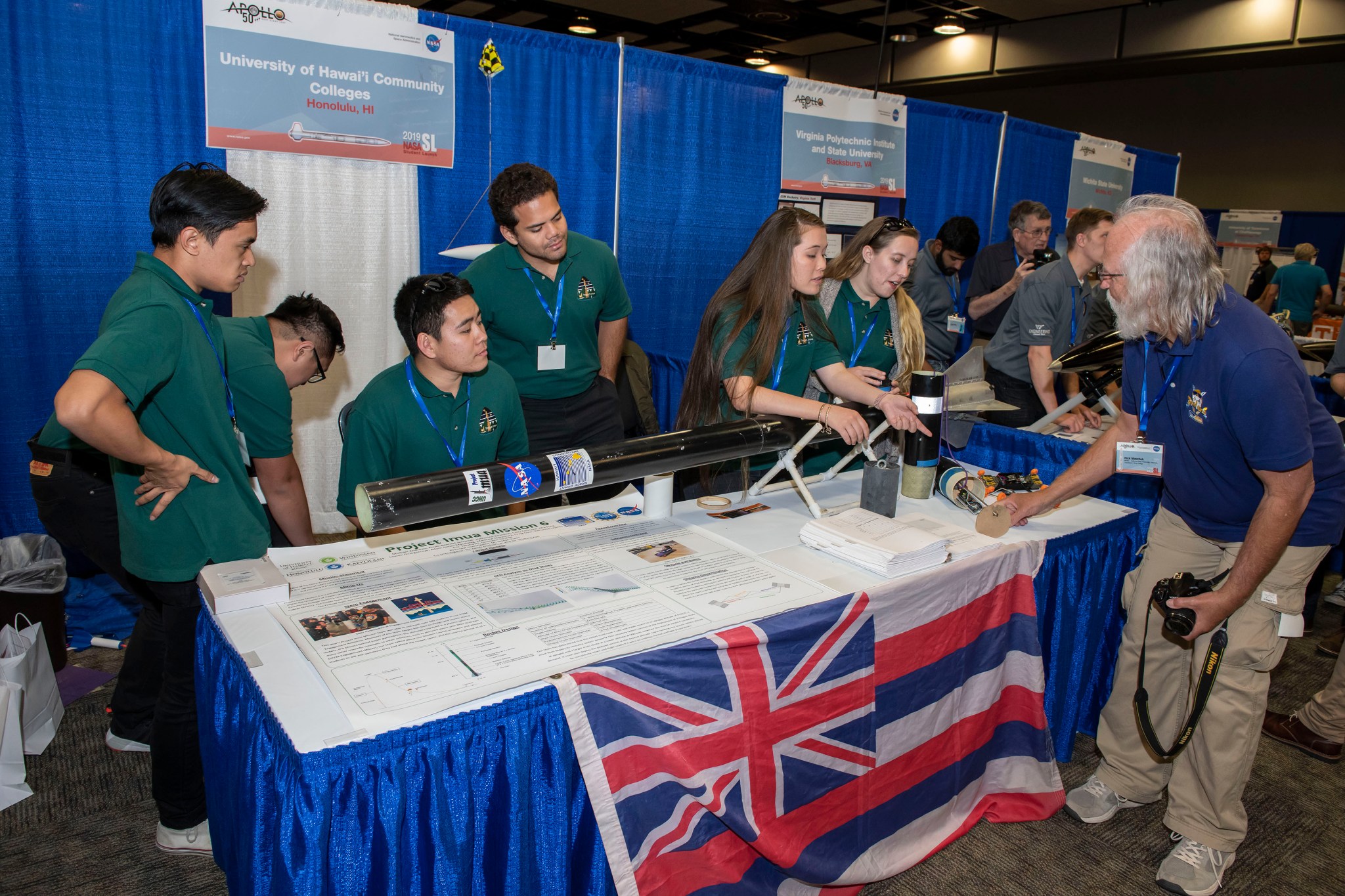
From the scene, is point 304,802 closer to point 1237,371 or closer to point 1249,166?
point 1237,371

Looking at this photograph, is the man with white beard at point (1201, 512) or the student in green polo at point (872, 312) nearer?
the man with white beard at point (1201, 512)

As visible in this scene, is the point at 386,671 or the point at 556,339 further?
the point at 556,339

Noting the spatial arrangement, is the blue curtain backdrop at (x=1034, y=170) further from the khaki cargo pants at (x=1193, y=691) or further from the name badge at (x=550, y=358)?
the khaki cargo pants at (x=1193, y=691)

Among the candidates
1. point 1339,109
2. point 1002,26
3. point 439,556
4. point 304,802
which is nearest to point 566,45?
point 439,556

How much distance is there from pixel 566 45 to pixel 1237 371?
2927mm

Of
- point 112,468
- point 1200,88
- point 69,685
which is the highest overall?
point 1200,88

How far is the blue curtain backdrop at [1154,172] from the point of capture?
7.17m

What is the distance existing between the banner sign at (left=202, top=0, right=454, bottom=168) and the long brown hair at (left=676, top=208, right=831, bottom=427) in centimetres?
166

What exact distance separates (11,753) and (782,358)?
2.20 meters

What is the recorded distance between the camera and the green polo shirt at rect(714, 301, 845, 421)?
7.46 ft

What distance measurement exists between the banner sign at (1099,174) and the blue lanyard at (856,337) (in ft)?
14.8

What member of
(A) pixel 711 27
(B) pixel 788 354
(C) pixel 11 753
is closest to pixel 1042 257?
(B) pixel 788 354

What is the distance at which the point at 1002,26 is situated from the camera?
8.27 metres

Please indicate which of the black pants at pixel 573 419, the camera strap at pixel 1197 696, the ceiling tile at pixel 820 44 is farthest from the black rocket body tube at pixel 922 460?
the ceiling tile at pixel 820 44
